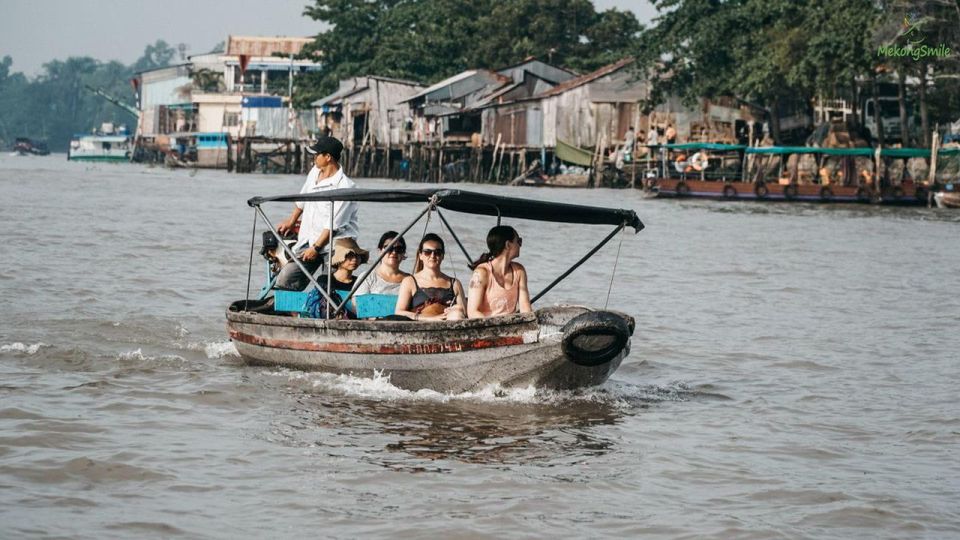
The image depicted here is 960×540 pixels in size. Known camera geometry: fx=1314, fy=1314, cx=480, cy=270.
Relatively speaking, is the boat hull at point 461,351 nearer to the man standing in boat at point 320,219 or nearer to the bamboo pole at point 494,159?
the man standing in boat at point 320,219

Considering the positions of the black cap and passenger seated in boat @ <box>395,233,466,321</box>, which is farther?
the black cap

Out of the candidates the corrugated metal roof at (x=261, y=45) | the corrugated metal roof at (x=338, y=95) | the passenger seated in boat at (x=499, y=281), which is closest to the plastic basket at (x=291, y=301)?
the passenger seated in boat at (x=499, y=281)

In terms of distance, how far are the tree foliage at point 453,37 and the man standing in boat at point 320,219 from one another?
41362mm

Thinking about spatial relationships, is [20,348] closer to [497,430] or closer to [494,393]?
[494,393]

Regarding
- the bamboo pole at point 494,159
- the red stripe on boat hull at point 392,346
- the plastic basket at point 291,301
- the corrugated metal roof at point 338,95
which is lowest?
the red stripe on boat hull at point 392,346

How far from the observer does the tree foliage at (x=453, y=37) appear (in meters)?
58.8

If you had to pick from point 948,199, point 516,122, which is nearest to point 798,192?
point 948,199

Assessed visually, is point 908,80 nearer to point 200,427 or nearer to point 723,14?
point 723,14

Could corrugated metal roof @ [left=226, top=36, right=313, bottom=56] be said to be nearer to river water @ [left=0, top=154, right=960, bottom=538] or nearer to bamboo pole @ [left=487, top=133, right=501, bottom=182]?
bamboo pole @ [left=487, top=133, right=501, bottom=182]

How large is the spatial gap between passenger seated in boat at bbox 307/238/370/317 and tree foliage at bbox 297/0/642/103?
136ft

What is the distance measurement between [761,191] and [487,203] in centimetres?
3045

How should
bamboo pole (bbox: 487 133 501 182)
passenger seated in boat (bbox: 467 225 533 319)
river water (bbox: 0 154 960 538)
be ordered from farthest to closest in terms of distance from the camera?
bamboo pole (bbox: 487 133 501 182) < passenger seated in boat (bbox: 467 225 533 319) < river water (bbox: 0 154 960 538)

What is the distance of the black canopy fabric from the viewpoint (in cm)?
930

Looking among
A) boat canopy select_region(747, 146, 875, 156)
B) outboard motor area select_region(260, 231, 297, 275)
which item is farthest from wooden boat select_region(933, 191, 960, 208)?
outboard motor area select_region(260, 231, 297, 275)
